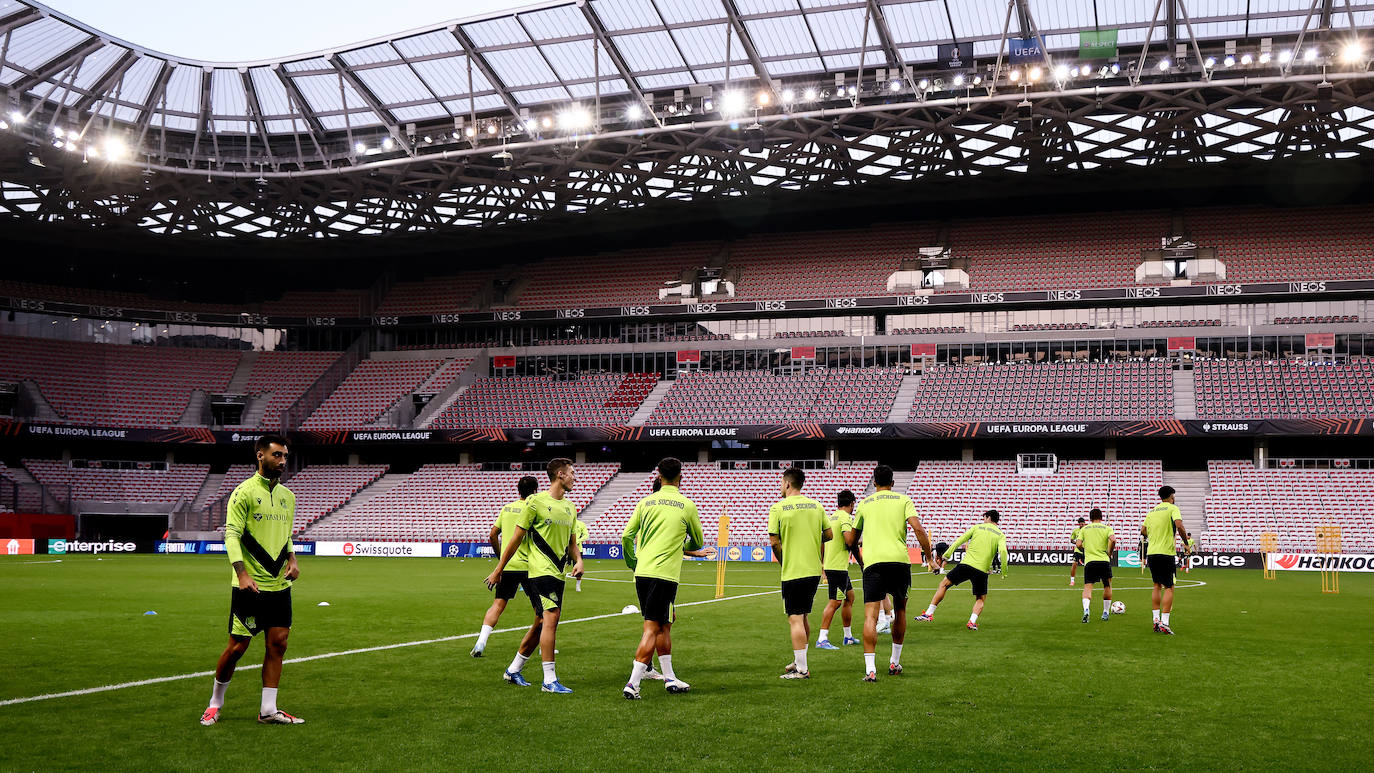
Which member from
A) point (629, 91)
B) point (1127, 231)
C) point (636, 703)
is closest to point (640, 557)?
point (636, 703)

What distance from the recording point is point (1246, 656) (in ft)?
45.0

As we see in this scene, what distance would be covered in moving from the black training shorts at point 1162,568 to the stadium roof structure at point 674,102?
81.2ft

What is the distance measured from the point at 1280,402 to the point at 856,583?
2943cm

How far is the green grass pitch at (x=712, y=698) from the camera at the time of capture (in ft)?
25.9

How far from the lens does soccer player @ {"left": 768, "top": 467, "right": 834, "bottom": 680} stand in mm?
11406

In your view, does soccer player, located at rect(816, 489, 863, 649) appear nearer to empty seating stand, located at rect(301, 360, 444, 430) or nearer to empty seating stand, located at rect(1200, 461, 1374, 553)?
empty seating stand, located at rect(1200, 461, 1374, 553)

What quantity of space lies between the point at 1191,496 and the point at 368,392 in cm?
4338

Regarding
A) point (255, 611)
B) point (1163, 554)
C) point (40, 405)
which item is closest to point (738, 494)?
point (1163, 554)

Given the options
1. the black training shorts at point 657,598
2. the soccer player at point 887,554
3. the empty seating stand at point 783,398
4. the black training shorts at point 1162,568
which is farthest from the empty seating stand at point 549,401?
the black training shorts at point 657,598

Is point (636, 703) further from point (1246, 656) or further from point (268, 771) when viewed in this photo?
point (1246, 656)

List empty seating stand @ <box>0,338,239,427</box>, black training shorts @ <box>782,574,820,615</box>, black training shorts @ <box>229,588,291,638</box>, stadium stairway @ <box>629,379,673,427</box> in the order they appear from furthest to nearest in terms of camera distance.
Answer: empty seating stand @ <box>0,338,239,427</box> < stadium stairway @ <box>629,379,673,427</box> < black training shorts @ <box>782,574,820,615</box> < black training shorts @ <box>229,588,291,638</box>

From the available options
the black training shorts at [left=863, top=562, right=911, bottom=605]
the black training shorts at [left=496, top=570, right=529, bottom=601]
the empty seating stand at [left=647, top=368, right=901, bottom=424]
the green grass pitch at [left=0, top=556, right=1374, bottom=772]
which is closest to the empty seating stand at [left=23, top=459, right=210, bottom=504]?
the empty seating stand at [left=647, top=368, right=901, bottom=424]

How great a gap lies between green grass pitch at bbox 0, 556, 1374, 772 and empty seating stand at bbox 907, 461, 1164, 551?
80.7 feet

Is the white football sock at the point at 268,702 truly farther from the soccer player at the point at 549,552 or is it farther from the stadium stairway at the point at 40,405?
the stadium stairway at the point at 40,405
